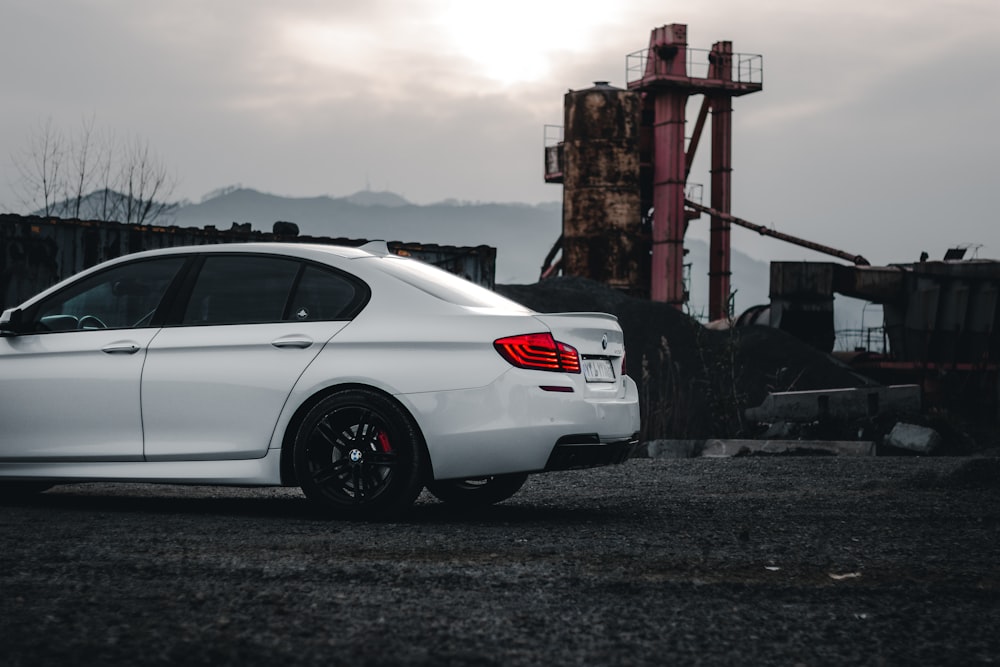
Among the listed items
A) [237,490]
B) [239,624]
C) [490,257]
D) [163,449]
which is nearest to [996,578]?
[239,624]

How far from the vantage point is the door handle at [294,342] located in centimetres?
615

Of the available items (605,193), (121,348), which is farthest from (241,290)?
(605,193)

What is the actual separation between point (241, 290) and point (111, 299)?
94 cm

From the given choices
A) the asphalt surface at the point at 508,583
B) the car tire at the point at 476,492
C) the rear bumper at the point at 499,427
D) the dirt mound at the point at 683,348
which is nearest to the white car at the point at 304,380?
the rear bumper at the point at 499,427

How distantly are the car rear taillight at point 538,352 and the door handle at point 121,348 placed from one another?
84.5 inches

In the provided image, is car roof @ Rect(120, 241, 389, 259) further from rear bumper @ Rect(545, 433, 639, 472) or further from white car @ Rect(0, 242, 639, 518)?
rear bumper @ Rect(545, 433, 639, 472)

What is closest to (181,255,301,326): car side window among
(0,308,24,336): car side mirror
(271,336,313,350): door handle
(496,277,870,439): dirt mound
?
(271,336,313,350): door handle

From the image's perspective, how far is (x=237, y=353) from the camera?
631cm

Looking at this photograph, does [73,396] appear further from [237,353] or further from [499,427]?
[499,427]

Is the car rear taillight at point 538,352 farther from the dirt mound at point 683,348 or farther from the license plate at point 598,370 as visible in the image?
the dirt mound at point 683,348

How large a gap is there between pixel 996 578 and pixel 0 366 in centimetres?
559

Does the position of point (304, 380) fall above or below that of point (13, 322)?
below

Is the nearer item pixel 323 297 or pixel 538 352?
pixel 538 352

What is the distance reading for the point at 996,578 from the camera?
15.6 feet
